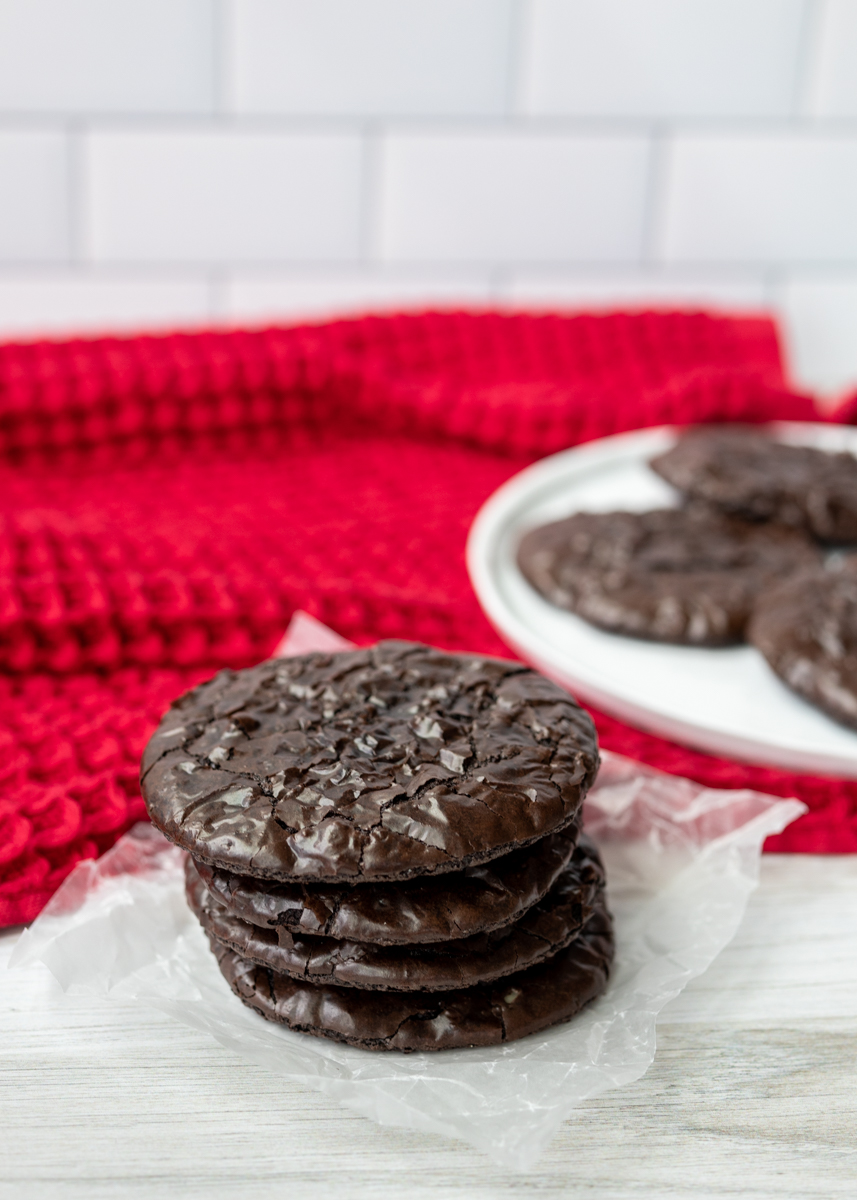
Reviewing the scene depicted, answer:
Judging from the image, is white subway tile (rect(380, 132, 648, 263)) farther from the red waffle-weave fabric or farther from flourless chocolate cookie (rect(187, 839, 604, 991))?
flourless chocolate cookie (rect(187, 839, 604, 991))

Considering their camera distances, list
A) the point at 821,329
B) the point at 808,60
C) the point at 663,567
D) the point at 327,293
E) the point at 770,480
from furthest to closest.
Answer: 1. the point at 821,329
2. the point at 327,293
3. the point at 808,60
4. the point at 770,480
5. the point at 663,567

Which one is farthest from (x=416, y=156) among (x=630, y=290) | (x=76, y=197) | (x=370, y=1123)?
(x=370, y=1123)

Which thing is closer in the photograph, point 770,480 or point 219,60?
point 770,480

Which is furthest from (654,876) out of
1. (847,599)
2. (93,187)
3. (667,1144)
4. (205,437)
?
(93,187)

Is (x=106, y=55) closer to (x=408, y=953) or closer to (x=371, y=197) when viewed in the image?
(x=371, y=197)

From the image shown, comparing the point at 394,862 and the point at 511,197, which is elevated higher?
the point at 511,197

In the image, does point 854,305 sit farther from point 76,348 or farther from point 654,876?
point 654,876
